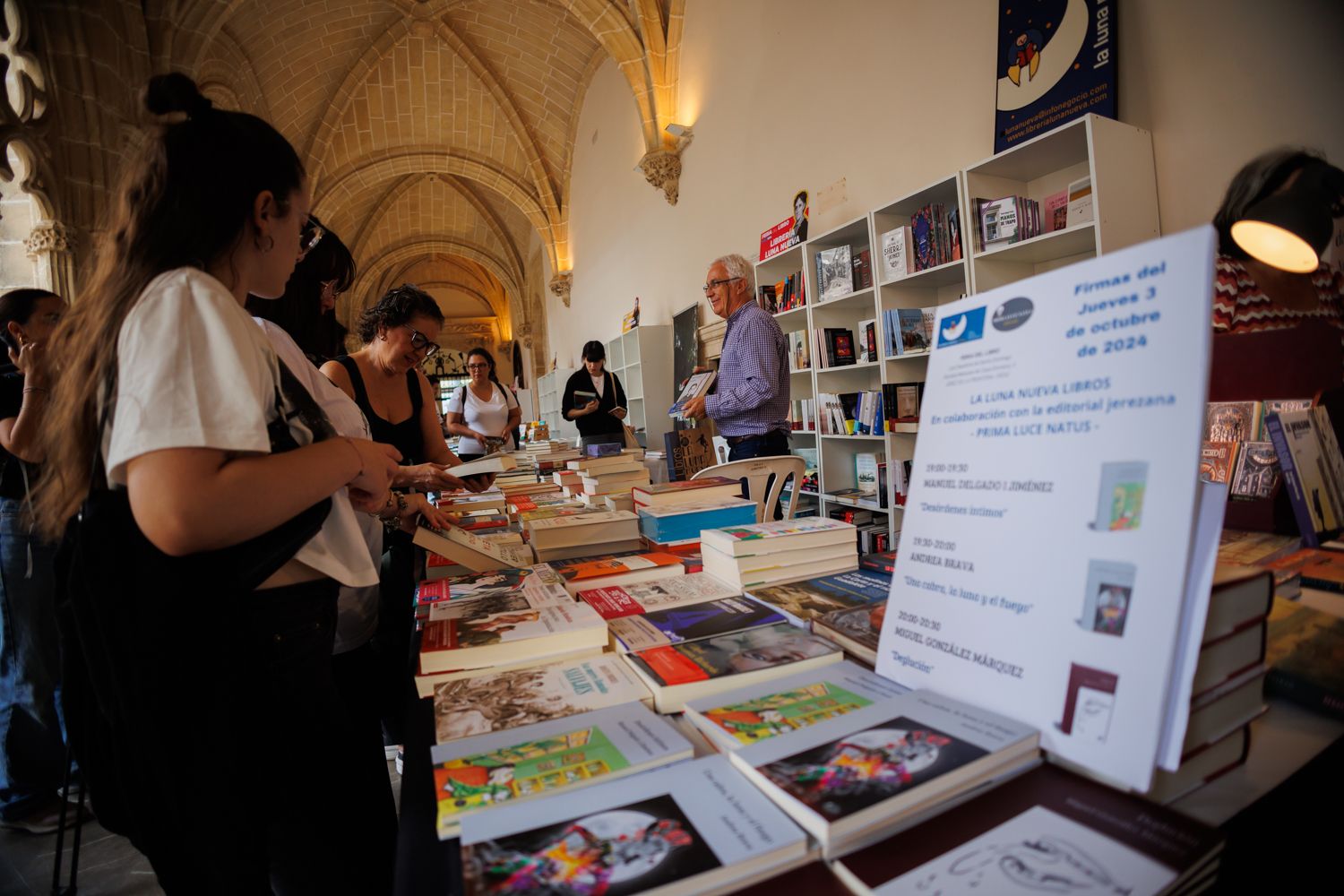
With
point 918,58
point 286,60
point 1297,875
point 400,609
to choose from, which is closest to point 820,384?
point 918,58

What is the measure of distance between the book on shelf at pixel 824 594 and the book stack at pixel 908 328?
240cm

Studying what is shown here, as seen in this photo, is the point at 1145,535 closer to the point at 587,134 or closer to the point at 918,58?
the point at 918,58

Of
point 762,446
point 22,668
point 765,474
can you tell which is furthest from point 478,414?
point 22,668

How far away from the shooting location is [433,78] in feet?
31.4

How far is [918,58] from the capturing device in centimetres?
328

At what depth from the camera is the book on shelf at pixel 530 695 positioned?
0.73 metres

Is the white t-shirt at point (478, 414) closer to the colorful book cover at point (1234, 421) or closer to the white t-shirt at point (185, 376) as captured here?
the white t-shirt at point (185, 376)

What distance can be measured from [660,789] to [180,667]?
0.61m

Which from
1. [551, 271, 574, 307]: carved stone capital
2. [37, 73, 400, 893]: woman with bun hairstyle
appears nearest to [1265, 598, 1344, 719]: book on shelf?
[37, 73, 400, 893]: woman with bun hairstyle

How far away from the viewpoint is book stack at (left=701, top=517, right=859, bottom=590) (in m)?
1.17

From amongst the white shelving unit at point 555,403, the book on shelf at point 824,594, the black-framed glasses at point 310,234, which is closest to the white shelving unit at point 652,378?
the white shelving unit at point 555,403

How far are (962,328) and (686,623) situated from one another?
60 cm

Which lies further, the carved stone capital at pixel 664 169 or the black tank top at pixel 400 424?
the carved stone capital at pixel 664 169

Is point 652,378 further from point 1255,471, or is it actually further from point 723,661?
point 723,661
